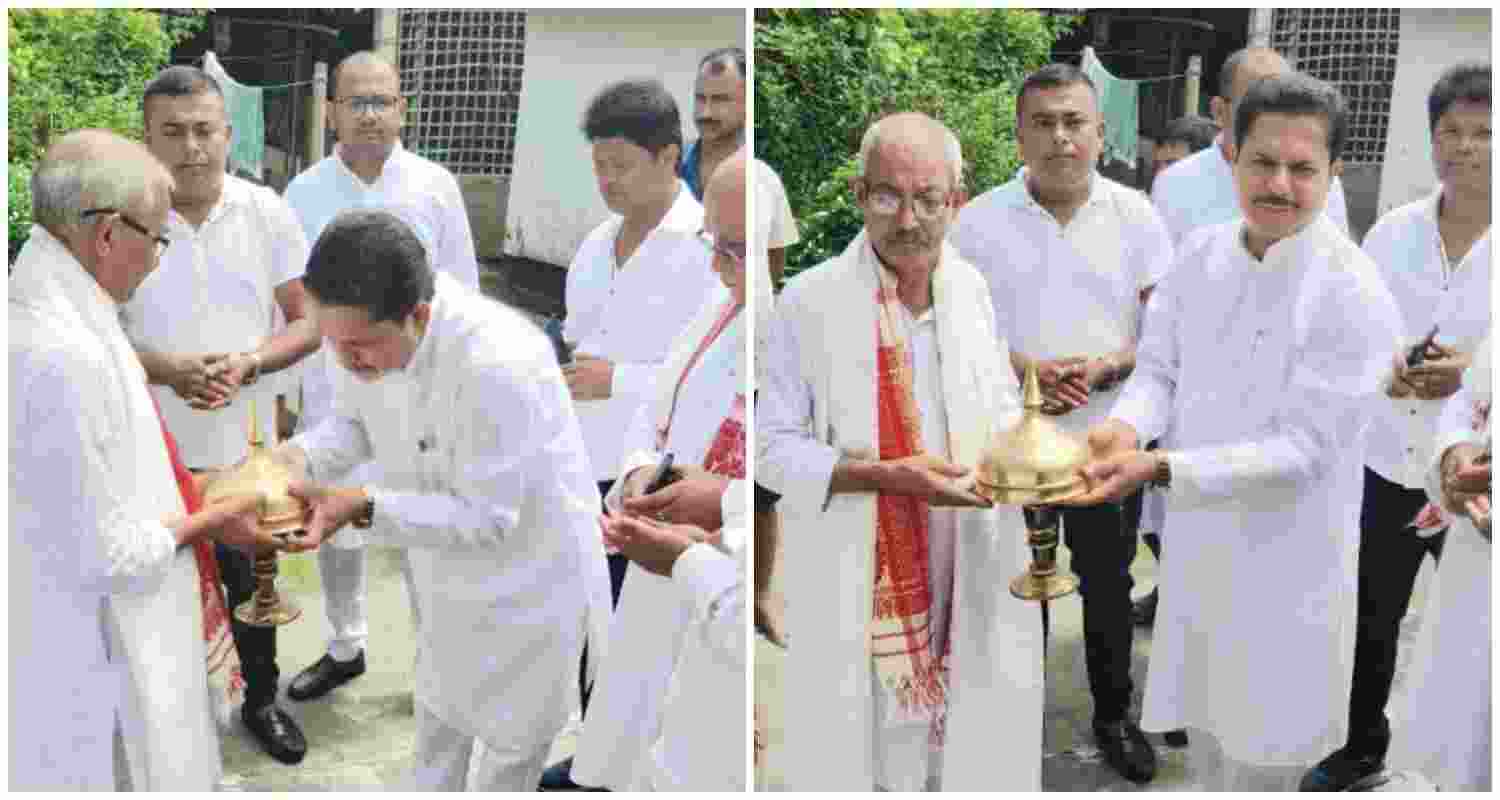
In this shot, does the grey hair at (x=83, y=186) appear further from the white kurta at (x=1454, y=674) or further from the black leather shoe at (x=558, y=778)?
the white kurta at (x=1454, y=674)

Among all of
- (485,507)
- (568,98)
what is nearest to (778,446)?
(485,507)

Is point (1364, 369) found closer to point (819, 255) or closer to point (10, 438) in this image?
point (819, 255)

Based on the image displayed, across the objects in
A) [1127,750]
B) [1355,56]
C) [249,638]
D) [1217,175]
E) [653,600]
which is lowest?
[1127,750]

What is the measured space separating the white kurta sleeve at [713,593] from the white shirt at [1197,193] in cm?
104

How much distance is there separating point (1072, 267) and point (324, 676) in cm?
162

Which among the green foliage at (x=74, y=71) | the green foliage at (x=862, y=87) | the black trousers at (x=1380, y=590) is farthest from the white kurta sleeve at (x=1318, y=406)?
the green foliage at (x=74, y=71)

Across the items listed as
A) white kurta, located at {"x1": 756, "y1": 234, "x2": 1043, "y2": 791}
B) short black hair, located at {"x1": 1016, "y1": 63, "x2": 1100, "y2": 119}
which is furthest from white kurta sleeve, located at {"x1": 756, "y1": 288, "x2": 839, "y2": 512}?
short black hair, located at {"x1": 1016, "y1": 63, "x2": 1100, "y2": 119}

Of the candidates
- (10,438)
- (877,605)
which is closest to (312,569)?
(10,438)

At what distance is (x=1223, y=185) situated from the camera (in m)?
3.76

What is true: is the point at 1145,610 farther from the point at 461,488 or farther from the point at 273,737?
the point at 273,737

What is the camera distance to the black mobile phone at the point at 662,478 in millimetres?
3773

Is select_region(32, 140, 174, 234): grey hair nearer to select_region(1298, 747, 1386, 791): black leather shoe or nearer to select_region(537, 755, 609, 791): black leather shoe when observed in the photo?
select_region(537, 755, 609, 791): black leather shoe

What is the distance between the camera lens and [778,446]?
3746 millimetres

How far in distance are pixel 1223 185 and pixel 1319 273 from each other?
24 cm
